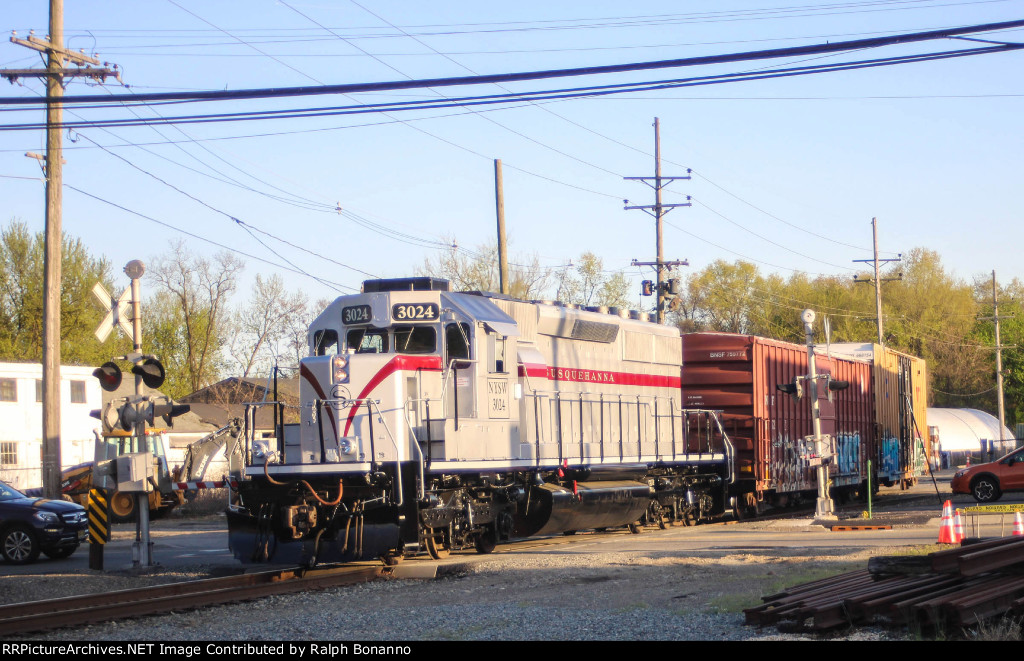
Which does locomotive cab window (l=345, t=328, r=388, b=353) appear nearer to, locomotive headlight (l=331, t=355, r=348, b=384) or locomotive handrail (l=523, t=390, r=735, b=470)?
locomotive headlight (l=331, t=355, r=348, b=384)

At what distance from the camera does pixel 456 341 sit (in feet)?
48.7

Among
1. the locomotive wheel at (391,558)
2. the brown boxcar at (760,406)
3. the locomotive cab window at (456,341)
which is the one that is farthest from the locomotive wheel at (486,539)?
the brown boxcar at (760,406)

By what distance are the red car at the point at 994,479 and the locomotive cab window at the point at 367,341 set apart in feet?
63.4

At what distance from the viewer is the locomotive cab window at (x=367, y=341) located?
1475 cm

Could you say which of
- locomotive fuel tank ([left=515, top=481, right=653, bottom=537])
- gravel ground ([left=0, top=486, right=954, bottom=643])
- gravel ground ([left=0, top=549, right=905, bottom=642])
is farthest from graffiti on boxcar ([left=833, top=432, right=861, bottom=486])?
gravel ground ([left=0, top=549, right=905, bottom=642])

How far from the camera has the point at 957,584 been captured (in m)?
8.77

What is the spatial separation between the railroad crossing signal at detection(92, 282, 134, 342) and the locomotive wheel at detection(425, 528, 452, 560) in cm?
542

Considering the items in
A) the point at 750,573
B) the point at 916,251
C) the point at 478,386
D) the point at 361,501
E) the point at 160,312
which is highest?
A: the point at 916,251

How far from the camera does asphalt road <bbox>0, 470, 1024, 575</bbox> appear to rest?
54.0 feet

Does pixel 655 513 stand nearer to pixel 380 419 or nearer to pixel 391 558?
pixel 391 558

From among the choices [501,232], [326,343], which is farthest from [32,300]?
[326,343]

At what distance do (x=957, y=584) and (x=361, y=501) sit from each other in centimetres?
753
